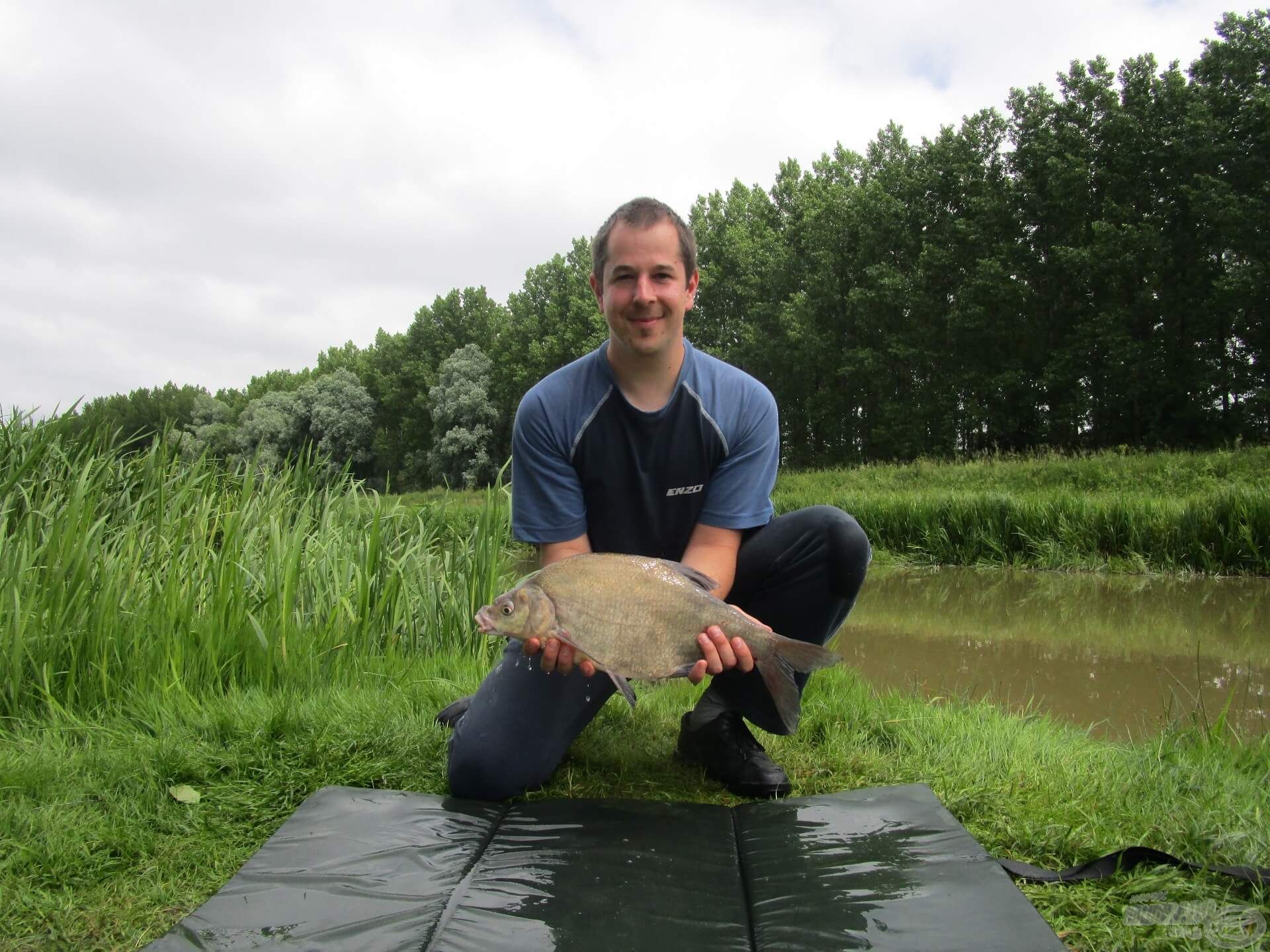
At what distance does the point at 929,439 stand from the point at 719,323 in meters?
14.2

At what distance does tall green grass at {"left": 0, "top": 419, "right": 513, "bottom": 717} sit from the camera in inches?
139

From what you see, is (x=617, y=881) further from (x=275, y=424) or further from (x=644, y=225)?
(x=275, y=424)

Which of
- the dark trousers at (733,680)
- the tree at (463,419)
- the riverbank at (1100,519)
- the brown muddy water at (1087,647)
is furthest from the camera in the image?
the tree at (463,419)

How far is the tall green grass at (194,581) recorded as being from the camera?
11.6ft

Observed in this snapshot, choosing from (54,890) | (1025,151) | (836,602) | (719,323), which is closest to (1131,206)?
(1025,151)

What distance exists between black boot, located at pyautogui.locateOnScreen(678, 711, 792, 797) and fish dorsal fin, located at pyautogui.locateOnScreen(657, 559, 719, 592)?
0.62 m

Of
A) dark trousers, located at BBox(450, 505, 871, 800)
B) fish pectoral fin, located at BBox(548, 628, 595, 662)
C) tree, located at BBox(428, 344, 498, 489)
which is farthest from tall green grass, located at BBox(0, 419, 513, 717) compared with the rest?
tree, located at BBox(428, 344, 498, 489)

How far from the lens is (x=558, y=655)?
243cm

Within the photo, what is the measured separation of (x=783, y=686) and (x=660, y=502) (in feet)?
2.56

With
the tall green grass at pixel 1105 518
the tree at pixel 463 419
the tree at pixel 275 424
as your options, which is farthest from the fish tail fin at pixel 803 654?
the tree at pixel 275 424

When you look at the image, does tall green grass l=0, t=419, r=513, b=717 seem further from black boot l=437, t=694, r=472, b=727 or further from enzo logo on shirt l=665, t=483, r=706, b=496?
enzo logo on shirt l=665, t=483, r=706, b=496

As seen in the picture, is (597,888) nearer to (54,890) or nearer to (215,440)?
(54,890)

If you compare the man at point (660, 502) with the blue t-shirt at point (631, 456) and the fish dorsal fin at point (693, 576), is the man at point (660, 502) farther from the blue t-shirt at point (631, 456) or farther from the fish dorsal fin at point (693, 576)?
the fish dorsal fin at point (693, 576)

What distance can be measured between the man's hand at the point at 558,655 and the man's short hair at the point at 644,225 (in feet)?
3.66
